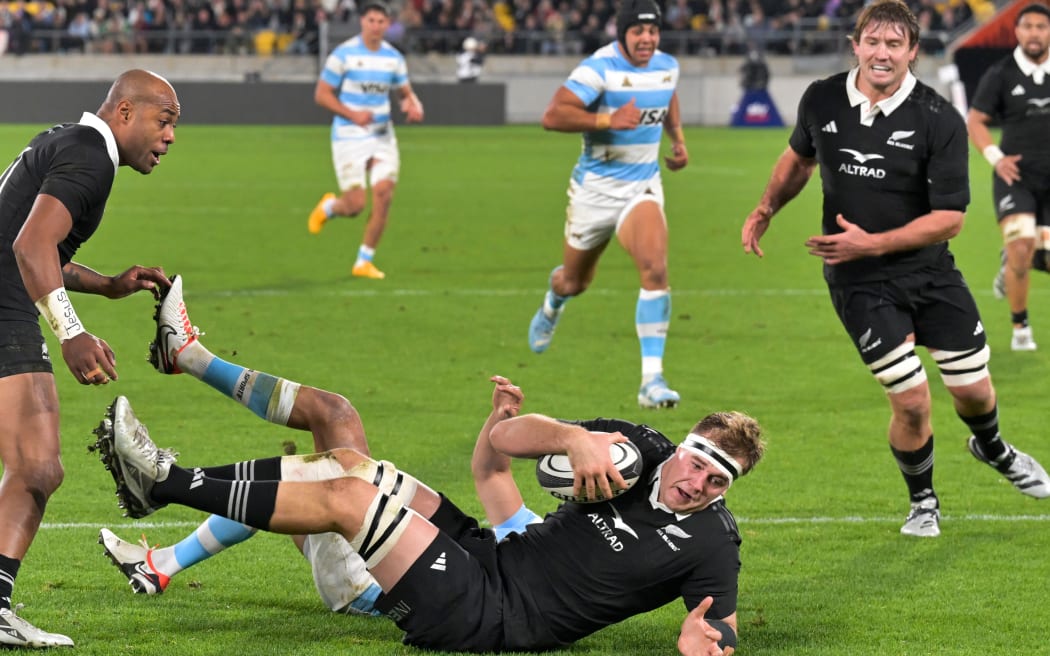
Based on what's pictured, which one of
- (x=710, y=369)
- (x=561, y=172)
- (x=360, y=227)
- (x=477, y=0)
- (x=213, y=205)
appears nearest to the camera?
(x=710, y=369)

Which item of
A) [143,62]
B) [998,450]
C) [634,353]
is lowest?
[143,62]

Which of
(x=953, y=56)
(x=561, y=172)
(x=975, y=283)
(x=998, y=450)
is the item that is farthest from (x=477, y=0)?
(x=998, y=450)

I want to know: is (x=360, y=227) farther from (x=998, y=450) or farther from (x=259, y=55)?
(x=259, y=55)

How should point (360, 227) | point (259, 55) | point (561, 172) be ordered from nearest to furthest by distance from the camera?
point (360, 227)
point (561, 172)
point (259, 55)

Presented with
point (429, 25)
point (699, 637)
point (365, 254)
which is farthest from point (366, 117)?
point (429, 25)

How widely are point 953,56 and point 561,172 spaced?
17513 millimetres

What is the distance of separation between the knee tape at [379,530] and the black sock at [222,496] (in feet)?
1.00

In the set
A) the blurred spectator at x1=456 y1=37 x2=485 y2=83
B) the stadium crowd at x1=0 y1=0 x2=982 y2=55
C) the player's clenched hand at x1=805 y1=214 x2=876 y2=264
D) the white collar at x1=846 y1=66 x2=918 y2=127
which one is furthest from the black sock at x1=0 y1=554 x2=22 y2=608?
the blurred spectator at x1=456 y1=37 x2=485 y2=83

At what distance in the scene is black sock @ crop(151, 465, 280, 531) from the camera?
5008 mm

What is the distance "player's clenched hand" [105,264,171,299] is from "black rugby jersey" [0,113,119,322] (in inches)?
15.0

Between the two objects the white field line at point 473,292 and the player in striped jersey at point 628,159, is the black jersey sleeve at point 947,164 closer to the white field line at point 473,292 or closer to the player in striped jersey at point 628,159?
the player in striped jersey at point 628,159

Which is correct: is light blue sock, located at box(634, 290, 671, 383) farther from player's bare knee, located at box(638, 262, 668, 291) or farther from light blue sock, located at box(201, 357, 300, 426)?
light blue sock, located at box(201, 357, 300, 426)

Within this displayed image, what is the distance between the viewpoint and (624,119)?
10195mm

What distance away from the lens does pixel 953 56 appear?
42062 millimetres
